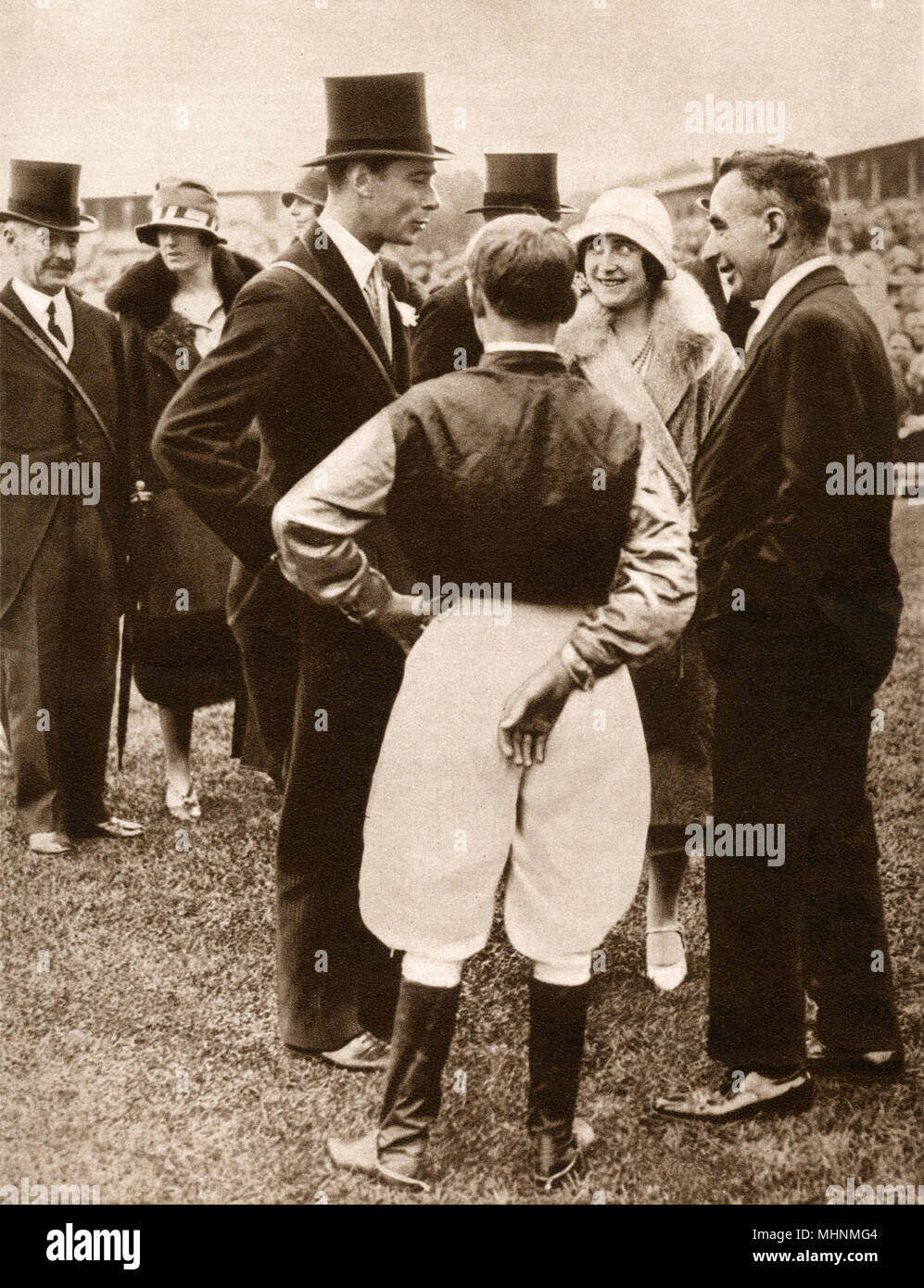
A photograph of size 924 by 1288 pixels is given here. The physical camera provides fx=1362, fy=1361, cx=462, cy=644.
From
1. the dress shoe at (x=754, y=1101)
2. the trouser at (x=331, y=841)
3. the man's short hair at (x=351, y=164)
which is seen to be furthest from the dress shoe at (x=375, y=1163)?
the man's short hair at (x=351, y=164)

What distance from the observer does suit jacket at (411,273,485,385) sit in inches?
135

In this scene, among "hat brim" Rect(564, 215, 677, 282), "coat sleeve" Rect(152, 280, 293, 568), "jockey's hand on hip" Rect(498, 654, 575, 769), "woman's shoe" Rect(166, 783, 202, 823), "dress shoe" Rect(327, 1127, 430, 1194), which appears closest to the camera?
"jockey's hand on hip" Rect(498, 654, 575, 769)

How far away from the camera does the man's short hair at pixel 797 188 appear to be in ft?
11.4

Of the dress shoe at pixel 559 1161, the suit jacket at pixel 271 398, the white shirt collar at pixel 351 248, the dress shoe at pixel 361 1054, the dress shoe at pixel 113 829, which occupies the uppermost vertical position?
the white shirt collar at pixel 351 248

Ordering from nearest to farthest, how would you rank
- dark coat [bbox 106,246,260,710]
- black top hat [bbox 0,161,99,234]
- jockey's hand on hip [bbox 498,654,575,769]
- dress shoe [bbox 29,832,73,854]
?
1. jockey's hand on hip [bbox 498,654,575,769]
2. black top hat [bbox 0,161,99,234]
3. dress shoe [bbox 29,832,73,854]
4. dark coat [bbox 106,246,260,710]

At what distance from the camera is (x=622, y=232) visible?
3.79 meters

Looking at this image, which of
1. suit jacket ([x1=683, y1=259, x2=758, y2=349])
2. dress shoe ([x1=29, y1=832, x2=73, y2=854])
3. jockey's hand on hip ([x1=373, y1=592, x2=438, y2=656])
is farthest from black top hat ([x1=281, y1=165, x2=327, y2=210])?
dress shoe ([x1=29, y1=832, x2=73, y2=854])

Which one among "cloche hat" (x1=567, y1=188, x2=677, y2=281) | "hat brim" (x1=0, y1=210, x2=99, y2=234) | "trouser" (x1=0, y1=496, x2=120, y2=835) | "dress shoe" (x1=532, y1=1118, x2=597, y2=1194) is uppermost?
"hat brim" (x1=0, y1=210, x2=99, y2=234)

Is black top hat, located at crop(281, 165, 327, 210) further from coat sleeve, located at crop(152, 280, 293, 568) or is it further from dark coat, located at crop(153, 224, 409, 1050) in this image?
coat sleeve, located at crop(152, 280, 293, 568)

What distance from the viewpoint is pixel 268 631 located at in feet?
11.9

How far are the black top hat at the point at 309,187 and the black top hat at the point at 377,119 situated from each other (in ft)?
0.89

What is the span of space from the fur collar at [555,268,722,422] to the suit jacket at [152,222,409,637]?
0.70 meters

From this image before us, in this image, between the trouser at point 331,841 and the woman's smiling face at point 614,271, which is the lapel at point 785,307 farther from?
the trouser at point 331,841

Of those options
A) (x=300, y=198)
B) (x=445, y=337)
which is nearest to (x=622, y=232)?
(x=445, y=337)
